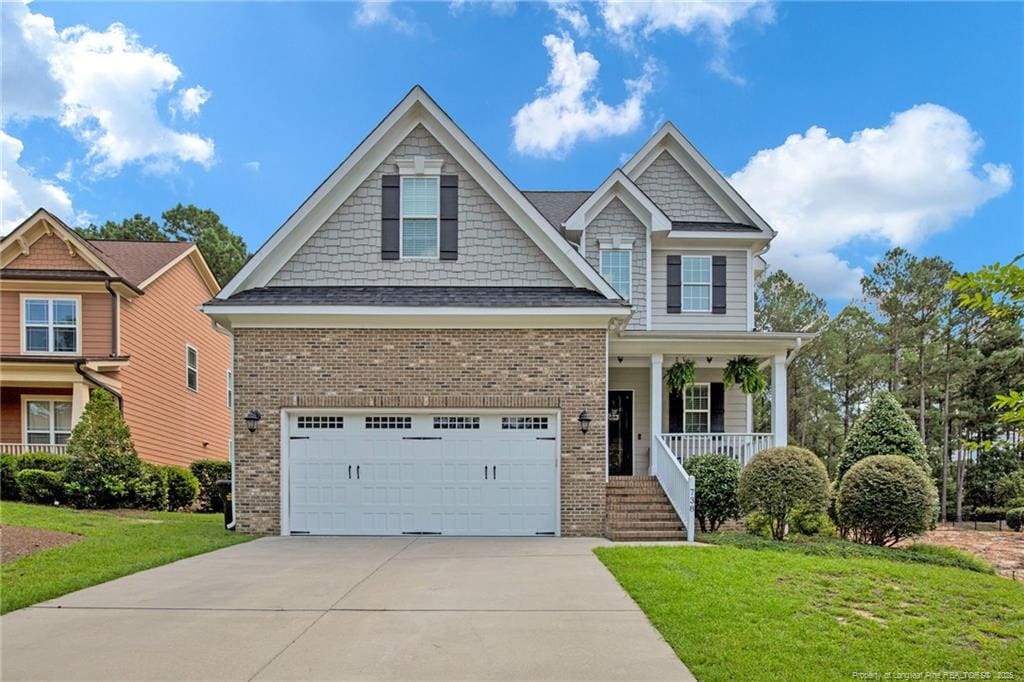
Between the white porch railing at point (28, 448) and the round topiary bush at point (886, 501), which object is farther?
the white porch railing at point (28, 448)

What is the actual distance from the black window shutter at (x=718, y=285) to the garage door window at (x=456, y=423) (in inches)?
307

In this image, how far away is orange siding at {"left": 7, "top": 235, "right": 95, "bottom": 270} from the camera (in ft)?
64.6

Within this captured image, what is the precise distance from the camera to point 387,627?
6340mm

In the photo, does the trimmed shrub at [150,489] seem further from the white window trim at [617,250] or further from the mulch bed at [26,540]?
the white window trim at [617,250]

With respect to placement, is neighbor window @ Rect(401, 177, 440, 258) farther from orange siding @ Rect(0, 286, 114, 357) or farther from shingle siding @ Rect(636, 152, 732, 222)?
orange siding @ Rect(0, 286, 114, 357)

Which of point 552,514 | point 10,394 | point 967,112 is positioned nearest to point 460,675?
point 552,514

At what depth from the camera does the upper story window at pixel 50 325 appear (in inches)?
765

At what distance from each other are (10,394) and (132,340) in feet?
11.7

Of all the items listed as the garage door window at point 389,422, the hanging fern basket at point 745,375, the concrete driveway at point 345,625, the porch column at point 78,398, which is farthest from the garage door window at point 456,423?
the porch column at point 78,398

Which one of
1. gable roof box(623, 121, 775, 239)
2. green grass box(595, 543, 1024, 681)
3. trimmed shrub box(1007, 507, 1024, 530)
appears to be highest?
gable roof box(623, 121, 775, 239)

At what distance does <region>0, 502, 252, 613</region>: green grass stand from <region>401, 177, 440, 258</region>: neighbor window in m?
6.04

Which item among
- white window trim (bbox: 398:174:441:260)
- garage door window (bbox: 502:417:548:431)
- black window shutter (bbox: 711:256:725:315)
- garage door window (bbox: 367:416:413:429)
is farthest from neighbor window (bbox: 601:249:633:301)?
garage door window (bbox: 367:416:413:429)

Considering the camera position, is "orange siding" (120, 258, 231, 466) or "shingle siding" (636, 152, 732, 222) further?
"orange siding" (120, 258, 231, 466)

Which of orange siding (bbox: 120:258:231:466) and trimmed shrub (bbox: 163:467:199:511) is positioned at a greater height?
orange siding (bbox: 120:258:231:466)
